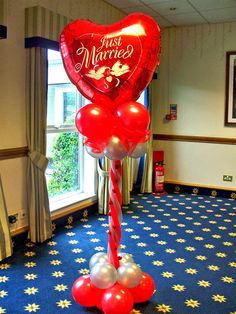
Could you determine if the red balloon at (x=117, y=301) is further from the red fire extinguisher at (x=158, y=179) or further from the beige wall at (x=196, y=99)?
the beige wall at (x=196, y=99)

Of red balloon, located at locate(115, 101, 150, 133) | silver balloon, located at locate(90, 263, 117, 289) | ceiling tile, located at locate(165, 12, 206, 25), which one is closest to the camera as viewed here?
red balloon, located at locate(115, 101, 150, 133)

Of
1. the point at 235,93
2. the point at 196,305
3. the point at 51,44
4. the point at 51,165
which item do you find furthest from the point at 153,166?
the point at 196,305

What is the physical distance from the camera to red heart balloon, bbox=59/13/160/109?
225cm

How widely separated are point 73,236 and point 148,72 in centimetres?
207

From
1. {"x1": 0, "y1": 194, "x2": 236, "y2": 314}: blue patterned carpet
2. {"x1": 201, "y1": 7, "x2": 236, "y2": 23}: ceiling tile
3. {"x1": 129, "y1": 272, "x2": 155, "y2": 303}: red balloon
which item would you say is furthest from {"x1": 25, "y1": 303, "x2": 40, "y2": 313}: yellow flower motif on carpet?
{"x1": 201, "y1": 7, "x2": 236, "y2": 23}: ceiling tile

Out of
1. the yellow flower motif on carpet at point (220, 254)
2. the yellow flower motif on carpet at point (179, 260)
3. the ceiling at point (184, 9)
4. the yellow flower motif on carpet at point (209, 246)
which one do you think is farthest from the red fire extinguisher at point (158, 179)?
the yellow flower motif on carpet at point (179, 260)

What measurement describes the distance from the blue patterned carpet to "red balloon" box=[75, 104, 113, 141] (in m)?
1.18

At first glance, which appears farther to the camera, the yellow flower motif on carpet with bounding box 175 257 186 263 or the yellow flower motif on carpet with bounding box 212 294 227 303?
the yellow flower motif on carpet with bounding box 175 257 186 263

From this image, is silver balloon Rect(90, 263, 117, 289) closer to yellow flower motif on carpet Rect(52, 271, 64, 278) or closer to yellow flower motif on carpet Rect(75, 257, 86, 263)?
yellow flower motif on carpet Rect(52, 271, 64, 278)

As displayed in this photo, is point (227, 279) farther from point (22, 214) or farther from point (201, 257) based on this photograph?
point (22, 214)

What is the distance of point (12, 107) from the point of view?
3.31 metres

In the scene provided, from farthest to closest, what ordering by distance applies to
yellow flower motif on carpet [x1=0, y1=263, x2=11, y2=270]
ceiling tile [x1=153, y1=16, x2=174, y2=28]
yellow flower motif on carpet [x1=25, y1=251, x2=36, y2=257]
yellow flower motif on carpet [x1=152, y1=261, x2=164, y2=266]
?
ceiling tile [x1=153, y1=16, x2=174, y2=28]
yellow flower motif on carpet [x1=25, y1=251, x2=36, y2=257]
yellow flower motif on carpet [x1=152, y1=261, x2=164, y2=266]
yellow flower motif on carpet [x1=0, y1=263, x2=11, y2=270]

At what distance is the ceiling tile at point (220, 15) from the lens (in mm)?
4844

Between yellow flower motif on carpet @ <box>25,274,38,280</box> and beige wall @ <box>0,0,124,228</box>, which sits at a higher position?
beige wall @ <box>0,0,124,228</box>
